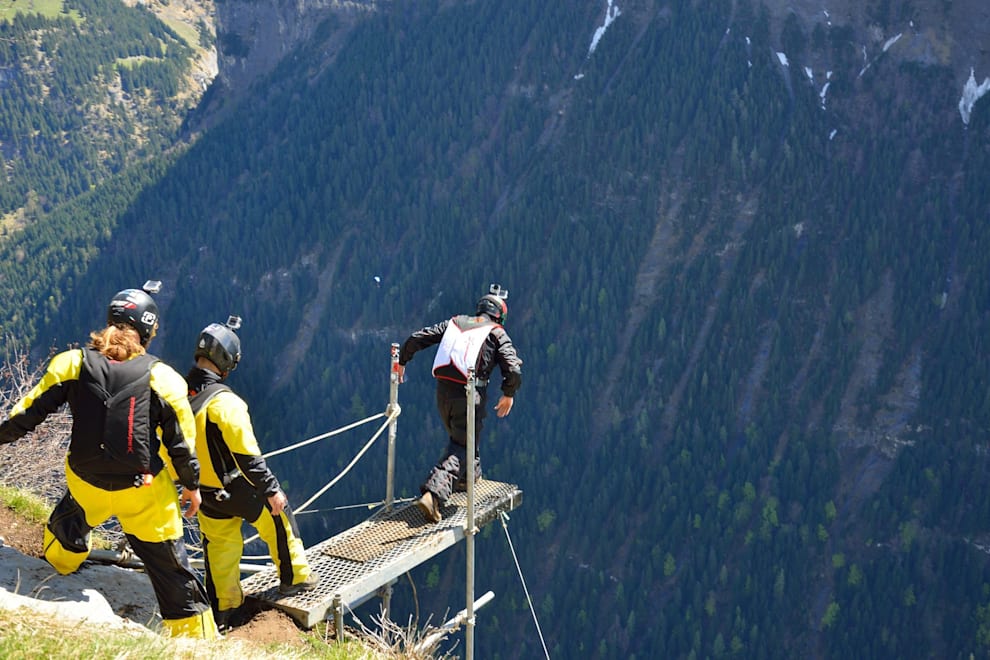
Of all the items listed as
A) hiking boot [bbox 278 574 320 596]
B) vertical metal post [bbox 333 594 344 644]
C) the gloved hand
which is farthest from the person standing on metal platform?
the gloved hand

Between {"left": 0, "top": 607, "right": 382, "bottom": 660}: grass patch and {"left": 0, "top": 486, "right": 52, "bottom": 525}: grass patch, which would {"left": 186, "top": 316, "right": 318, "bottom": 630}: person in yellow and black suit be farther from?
{"left": 0, "top": 486, "right": 52, "bottom": 525}: grass patch

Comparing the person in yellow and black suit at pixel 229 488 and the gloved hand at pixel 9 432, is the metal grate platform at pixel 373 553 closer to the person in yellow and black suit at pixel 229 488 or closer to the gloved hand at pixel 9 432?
the person in yellow and black suit at pixel 229 488

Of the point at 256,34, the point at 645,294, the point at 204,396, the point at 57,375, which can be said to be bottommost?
the point at 645,294

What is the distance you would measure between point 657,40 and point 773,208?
24.4 meters

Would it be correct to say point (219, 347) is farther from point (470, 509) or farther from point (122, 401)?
point (470, 509)

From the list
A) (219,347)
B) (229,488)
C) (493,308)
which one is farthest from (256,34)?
(229,488)

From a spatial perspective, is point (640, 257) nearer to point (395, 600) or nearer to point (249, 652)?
point (395, 600)

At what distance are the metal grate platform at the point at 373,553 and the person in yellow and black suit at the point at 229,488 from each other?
10.7 inches

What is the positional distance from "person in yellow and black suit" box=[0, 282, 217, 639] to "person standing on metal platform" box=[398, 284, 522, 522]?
3.43 metres

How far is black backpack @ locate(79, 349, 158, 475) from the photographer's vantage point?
7387mm

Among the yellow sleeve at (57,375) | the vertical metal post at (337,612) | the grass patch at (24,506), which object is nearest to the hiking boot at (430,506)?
the vertical metal post at (337,612)

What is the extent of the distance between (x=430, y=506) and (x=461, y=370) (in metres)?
1.58

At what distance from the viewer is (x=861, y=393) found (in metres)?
87.8

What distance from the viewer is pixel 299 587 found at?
9336mm
